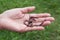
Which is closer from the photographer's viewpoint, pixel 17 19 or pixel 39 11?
pixel 17 19

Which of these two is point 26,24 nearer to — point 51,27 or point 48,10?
point 51,27

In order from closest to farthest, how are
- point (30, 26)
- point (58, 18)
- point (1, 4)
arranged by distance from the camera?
1. point (30, 26)
2. point (58, 18)
3. point (1, 4)

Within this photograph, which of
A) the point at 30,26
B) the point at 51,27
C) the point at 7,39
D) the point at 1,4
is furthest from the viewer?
the point at 1,4

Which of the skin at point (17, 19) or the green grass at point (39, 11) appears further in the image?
the green grass at point (39, 11)

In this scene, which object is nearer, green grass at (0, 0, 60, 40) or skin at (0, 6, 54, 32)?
skin at (0, 6, 54, 32)

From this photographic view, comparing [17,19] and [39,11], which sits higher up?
[39,11]

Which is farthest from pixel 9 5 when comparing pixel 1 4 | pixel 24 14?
pixel 24 14

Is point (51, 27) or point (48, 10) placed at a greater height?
point (48, 10)

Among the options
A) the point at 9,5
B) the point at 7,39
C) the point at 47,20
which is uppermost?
the point at 9,5
